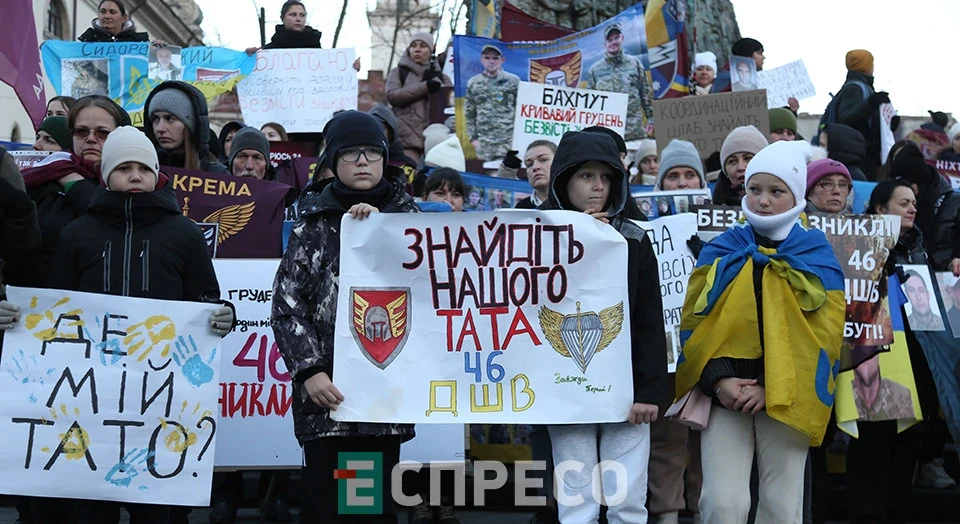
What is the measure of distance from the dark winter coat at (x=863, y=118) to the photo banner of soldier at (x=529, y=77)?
1926mm

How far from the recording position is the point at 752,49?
13.7 metres

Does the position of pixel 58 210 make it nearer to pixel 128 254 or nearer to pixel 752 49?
pixel 128 254

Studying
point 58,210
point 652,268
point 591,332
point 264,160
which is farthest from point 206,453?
point 264,160

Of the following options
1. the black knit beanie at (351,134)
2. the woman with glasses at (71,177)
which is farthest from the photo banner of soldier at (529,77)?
the black knit beanie at (351,134)

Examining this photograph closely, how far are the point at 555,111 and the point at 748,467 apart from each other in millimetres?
6013

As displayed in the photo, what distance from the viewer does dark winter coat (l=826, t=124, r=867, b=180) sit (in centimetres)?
998

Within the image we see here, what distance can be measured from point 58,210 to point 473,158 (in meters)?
6.07

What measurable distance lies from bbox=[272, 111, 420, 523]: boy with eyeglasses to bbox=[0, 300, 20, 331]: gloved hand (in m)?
1.08

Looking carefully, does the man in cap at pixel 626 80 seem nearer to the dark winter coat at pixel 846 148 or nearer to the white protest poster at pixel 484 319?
the dark winter coat at pixel 846 148

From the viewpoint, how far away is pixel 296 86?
1191 centimetres

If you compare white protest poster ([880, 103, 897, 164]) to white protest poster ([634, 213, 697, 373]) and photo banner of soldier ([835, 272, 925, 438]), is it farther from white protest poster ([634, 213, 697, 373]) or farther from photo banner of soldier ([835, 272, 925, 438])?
white protest poster ([634, 213, 697, 373])

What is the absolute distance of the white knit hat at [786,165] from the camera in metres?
5.01

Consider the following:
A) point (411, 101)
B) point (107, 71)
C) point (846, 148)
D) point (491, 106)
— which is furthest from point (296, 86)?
point (846, 148)

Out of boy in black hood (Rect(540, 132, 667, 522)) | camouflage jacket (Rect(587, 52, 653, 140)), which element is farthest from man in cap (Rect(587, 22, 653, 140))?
boy in black hood (Rect(540, 132, 667, 522))
